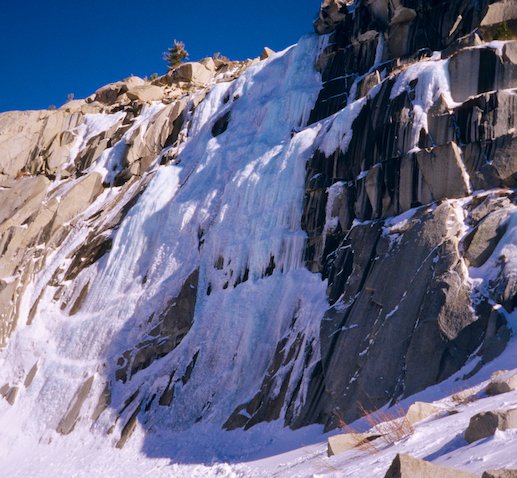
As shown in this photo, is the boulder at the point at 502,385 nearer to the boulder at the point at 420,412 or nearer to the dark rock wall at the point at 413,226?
the boulder at the point at 420,412

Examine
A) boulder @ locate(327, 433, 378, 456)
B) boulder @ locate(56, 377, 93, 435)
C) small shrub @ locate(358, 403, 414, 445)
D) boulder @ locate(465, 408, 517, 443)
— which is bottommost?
boulder @ locate(465, 408, 517, 443)

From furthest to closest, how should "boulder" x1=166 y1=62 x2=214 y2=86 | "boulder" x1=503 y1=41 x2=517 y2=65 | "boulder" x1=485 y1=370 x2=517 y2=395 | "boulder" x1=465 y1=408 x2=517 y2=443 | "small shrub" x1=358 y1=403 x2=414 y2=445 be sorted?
1. "boulder" x1=166 y1=62 x2=214 y2=86
2. "boulder" x1=503 y1=41 x2=517 y2=65
3. "boulder" x1=485 y1=370 x2=517 y2=395
4. "small shrub" x1=358 y1=403 x2=414 y2=445
5. "boulder" x1=465 y1=408 x2=517 y2=443

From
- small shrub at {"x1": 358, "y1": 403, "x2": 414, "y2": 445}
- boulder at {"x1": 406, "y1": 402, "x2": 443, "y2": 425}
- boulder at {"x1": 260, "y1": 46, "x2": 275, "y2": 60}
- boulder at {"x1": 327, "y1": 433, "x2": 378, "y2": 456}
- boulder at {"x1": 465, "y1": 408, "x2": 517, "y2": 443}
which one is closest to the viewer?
boulder at {"x1": 465, "y1": 408, "x2": 517, "y2": 443}

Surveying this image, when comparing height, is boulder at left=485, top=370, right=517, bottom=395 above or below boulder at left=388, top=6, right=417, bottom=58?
Result: below

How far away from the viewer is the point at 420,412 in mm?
11156

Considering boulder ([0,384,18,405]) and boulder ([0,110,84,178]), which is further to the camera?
boulder ([0,110,84,178])

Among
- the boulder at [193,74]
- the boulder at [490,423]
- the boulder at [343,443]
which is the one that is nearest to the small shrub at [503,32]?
the boulder at [343,443]

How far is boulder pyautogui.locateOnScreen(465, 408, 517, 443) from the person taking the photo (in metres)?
8.20

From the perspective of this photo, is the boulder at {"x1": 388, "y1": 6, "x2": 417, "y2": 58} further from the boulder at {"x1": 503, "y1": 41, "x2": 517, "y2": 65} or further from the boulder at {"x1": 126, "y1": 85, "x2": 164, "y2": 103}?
the boulder at {"x1": 126, "y1": 85, "x2": 164, "y2": 103}

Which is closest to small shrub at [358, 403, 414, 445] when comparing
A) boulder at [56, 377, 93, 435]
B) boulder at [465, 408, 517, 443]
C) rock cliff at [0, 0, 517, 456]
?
boulder at [465, 408, 517, 443]

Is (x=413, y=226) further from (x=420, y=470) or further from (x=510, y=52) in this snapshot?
(x=420, y=470)

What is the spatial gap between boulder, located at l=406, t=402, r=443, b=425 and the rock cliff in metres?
3.13

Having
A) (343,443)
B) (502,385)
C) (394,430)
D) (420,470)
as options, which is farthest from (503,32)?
(420,470)

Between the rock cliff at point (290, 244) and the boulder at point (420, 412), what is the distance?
3130mm
